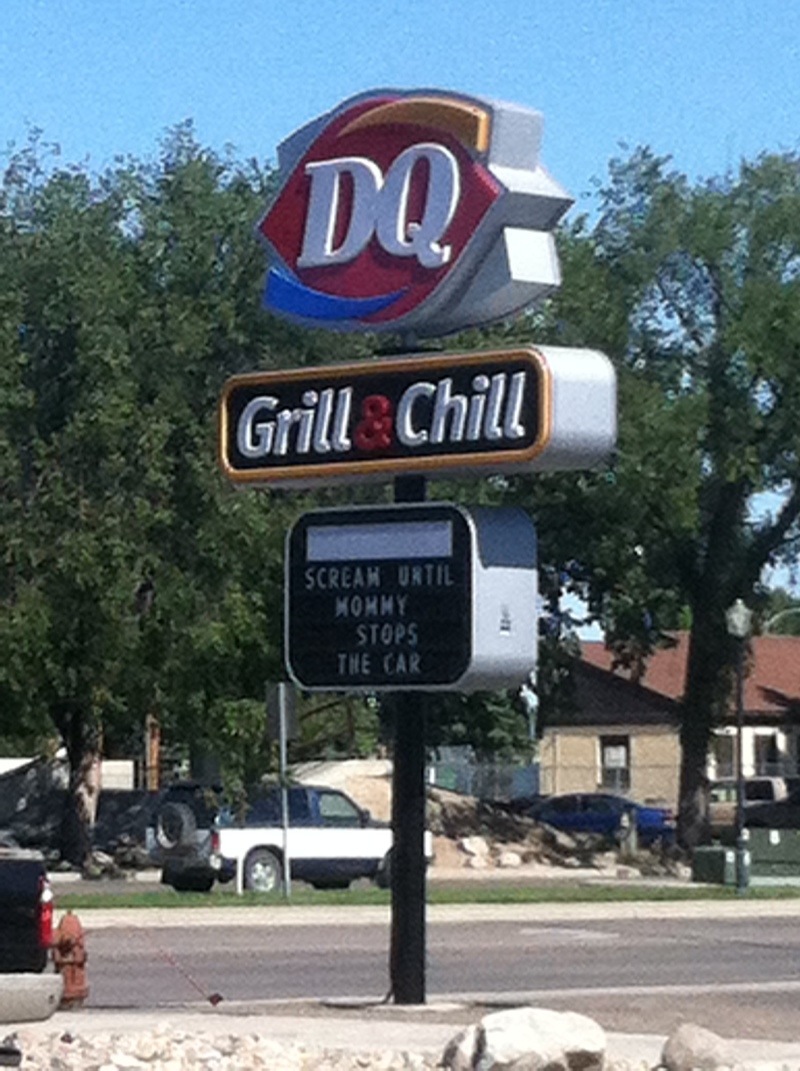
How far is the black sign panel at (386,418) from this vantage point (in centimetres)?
A: 1880

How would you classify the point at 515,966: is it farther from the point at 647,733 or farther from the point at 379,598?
the point at 647,733

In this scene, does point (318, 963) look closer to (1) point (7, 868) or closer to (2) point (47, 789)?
(1) point (7, 868)

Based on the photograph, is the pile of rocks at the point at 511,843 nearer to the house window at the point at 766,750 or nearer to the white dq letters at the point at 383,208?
the house window at the point at 766,750

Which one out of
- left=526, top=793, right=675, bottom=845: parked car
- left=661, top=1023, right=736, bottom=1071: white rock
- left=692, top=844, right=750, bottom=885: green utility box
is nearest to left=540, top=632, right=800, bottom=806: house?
left=526, top=793, right=675, bottom=845: parked car

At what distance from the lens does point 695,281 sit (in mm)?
54781

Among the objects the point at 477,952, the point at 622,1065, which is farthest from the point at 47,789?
the point at 622,1065

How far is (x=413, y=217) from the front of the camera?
19.8 metres

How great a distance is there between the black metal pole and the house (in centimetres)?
6001

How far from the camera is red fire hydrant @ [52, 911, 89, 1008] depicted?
20.0 m

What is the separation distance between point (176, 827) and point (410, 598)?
19847 mm

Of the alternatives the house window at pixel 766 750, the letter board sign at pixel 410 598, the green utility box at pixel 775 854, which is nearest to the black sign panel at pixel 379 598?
the letter board sign at pixel 410 598

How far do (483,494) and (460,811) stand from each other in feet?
34.3

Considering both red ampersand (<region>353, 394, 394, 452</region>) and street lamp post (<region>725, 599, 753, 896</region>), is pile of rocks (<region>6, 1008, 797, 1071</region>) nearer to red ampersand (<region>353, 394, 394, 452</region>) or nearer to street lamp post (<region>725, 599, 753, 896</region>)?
red ampersand (<region>353, 394, 394, 452</region>)

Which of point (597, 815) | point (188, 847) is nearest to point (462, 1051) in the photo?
point (188, 847)
